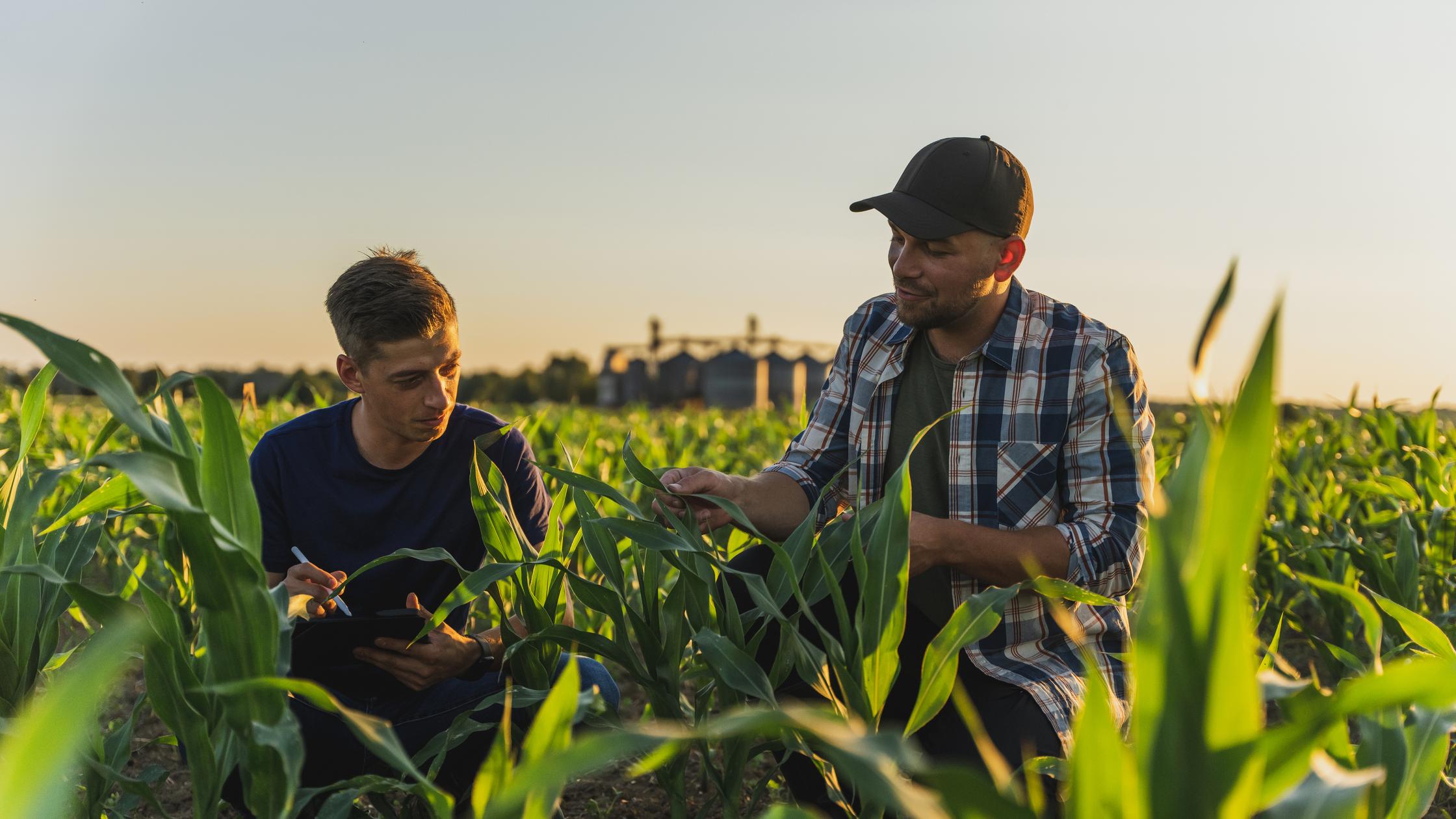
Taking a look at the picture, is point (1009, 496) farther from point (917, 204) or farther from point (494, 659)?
point (494, 659)

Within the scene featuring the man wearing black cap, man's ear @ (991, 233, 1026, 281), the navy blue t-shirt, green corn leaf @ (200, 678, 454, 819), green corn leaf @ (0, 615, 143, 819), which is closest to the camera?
green corn leaf @ (0, 615, 143, 819)

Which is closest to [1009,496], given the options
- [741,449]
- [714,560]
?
[714,560]

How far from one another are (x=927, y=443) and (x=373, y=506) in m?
1.05

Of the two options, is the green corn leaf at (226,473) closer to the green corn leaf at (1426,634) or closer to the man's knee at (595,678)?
the man's knee at (595,678)

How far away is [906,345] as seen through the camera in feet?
7.36

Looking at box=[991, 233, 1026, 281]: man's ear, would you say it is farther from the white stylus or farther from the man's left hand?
the white stylus

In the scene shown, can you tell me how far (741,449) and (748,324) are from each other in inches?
825

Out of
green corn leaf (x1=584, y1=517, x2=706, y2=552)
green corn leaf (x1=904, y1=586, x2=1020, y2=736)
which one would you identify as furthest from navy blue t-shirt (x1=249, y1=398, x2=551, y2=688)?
green corn leaf (x1=904, y1=586, x2=1020, y2=736)

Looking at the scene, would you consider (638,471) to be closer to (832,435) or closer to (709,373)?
(832,435)

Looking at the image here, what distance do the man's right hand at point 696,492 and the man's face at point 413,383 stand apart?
0.41 meters

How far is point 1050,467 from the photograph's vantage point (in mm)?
2037

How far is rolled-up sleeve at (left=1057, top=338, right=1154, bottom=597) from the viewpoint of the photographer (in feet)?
6.16

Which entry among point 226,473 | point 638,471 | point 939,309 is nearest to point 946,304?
point 939,309

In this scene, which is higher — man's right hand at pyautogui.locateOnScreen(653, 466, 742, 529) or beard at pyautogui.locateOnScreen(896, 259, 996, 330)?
beard at pyautogui.locateOnScreen(896, 259, 996, 330)
